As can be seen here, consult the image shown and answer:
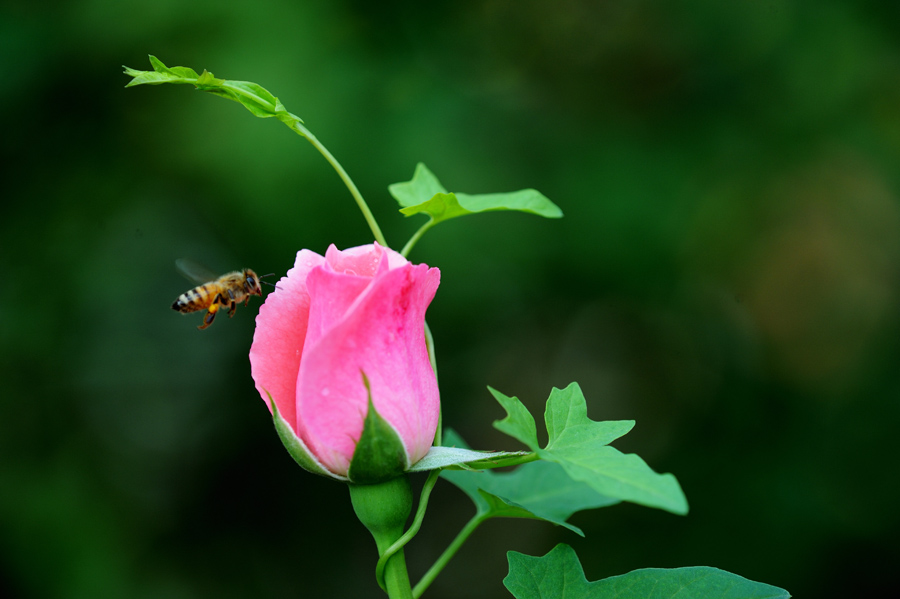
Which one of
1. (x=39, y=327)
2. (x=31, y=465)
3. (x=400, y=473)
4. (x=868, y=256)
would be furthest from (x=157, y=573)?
(x=868, y=256)

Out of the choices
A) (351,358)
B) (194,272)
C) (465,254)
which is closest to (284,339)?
(351,358)

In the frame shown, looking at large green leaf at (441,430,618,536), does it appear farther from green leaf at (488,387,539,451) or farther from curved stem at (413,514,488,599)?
green leaf at (488,387,539,451)

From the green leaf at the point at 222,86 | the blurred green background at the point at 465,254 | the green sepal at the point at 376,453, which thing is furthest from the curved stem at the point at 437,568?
the blurred green background at the point at 465,254

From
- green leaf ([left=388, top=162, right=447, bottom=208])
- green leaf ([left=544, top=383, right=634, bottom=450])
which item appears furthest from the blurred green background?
green leaf ([left=544, top=383, right=634, bottom=450])

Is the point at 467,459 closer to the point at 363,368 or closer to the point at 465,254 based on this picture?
the point at 363,368

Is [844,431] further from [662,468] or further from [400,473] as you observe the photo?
[400,473]

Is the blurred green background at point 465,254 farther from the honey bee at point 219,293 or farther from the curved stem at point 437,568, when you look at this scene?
the curved stem at point 437,568
